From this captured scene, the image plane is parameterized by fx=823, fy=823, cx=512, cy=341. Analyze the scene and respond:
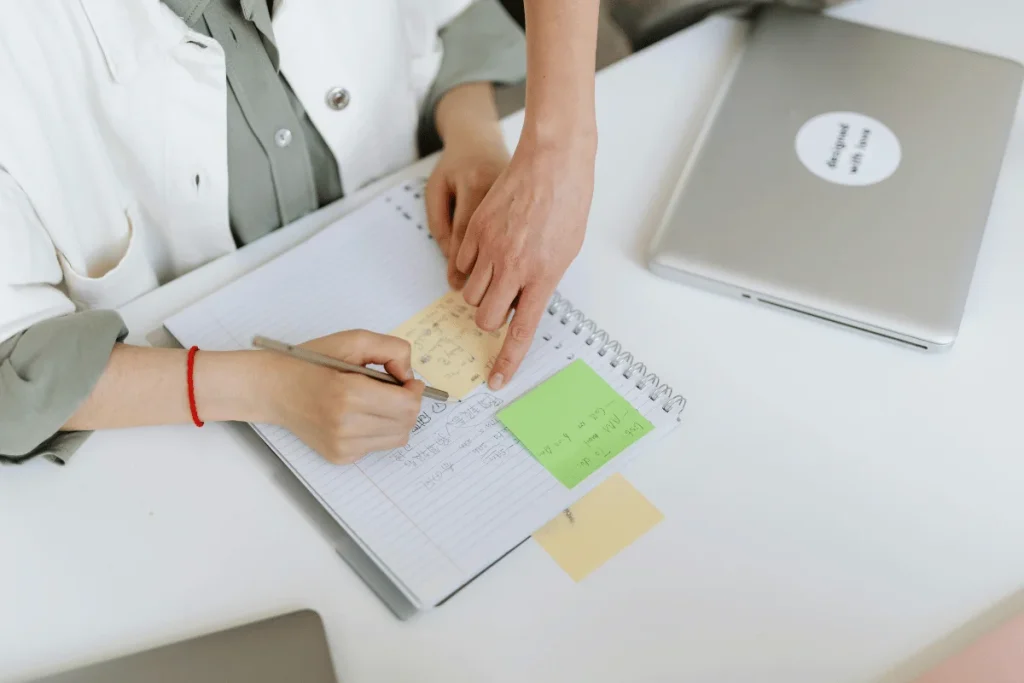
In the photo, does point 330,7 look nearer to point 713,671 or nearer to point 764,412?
point 764,412

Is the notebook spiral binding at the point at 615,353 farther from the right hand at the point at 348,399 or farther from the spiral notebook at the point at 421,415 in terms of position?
the right hand at the point at 348,399

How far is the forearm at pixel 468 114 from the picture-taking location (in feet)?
2.69

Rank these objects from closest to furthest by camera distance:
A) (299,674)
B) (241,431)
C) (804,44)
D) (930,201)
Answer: (299,674) < (241,431) < (930,201) < (804,44)

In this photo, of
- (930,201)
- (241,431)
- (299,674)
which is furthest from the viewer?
(930,201)

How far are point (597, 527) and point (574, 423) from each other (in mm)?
84

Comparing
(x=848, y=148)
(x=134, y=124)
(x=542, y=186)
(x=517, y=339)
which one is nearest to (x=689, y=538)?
(x=517, y=339)

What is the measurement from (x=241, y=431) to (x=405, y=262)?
0.68 ft

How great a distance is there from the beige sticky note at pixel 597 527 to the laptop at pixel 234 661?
171mm

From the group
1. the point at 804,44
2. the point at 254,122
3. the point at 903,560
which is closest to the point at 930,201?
the point at 804,44

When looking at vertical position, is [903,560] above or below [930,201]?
below

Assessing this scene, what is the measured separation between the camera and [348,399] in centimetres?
59

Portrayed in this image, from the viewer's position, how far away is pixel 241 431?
0.64m

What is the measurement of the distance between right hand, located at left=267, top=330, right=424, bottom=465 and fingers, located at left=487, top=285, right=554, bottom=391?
7 cm

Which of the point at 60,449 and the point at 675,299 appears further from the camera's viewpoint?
the point at 675,299
